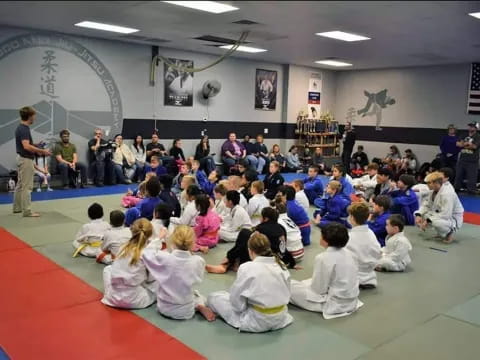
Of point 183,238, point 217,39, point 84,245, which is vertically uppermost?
point 217,39

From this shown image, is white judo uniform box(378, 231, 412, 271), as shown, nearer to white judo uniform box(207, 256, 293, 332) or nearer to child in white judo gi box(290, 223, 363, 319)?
child in white judo gi box(290, 223, 363, 319)

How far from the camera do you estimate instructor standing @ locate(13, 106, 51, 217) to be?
7246 mm

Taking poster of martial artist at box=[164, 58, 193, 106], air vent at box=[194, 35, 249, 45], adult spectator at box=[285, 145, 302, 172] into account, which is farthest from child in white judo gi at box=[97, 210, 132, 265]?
adult spectator at box=[285, 145, 302, 172]

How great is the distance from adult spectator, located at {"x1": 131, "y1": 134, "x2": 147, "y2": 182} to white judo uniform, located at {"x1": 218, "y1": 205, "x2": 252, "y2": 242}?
218 inches

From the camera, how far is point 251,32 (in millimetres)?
8914

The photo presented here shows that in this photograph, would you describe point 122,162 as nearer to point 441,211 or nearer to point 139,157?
point 139,157

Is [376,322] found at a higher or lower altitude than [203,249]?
lower

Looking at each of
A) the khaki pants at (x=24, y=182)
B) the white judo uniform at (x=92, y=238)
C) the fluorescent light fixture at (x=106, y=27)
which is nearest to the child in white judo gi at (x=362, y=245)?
the white judo uniform at (x=92, y=238)

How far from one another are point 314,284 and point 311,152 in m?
12.2

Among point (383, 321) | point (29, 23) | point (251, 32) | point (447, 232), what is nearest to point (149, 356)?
point (383, 321)

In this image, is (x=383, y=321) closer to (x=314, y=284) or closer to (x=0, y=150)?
(x=314, y=284)

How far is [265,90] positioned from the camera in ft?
49.7

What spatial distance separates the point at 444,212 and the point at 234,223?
3.34 metres

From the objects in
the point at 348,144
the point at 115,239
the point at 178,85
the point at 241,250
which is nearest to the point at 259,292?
the point at 241,250
